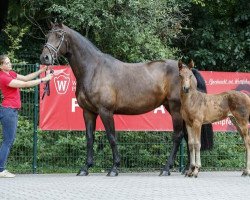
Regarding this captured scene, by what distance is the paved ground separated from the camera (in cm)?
1043

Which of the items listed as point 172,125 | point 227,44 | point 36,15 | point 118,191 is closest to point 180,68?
point 172,125

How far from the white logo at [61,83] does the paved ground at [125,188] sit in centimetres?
212

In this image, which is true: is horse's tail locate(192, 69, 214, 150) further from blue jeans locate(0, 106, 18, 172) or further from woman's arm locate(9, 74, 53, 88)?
blue jeans locate(0, 106, 18, 172)

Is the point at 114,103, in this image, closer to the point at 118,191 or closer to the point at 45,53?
the point at 45,53

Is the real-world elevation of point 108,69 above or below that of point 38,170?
above

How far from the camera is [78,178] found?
13.5 metres

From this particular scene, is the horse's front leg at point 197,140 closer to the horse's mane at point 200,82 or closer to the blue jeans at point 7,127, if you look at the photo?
the horse's mane at point 200,82

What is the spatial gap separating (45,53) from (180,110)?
295cm

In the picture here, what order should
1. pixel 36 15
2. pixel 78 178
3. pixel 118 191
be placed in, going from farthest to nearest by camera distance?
1. pixel 36 15
2. pixel 78 178
3. pixel 118 191

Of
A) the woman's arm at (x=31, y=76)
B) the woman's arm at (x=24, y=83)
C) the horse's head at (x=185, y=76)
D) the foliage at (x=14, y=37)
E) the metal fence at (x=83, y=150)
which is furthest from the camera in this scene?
the foliage at (x=14, y=37)

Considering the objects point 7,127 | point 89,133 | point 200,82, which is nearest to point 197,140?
point 200,82

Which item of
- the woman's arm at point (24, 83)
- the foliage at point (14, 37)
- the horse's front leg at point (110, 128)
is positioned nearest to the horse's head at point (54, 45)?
the woman's arm at point (24, 83)

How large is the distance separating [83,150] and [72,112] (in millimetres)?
1411

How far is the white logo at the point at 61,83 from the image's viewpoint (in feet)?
49.5
